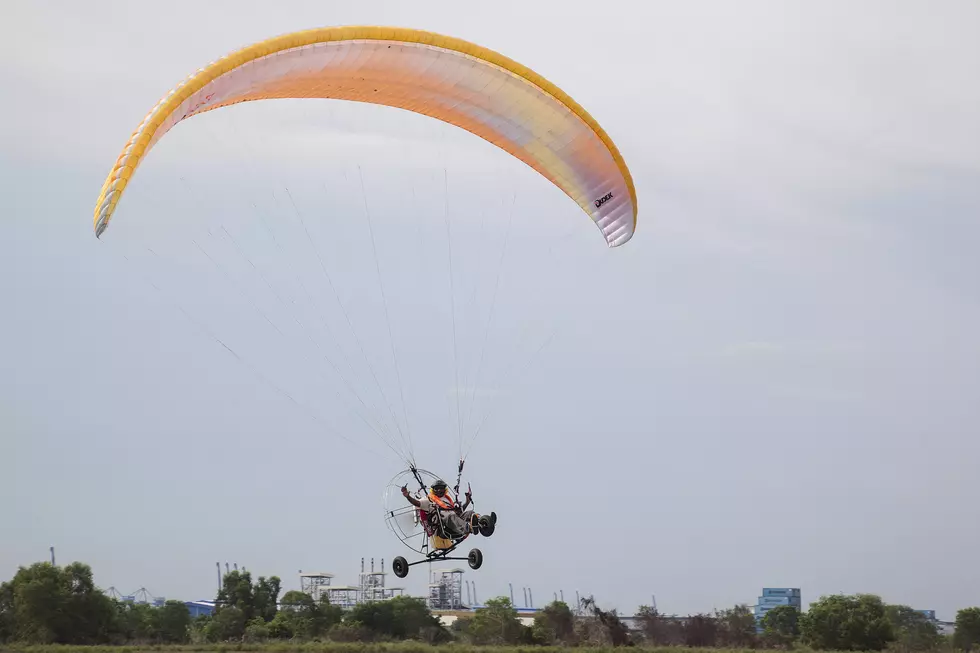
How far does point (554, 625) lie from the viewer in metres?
57.4

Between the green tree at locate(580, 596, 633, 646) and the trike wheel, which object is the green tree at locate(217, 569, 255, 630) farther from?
the trike wheel

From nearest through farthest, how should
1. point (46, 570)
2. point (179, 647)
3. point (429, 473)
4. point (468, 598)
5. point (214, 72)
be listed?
point (214, 72) < point (429, 473) < point (179, 647) < point (46, 570) < point (468, 598)

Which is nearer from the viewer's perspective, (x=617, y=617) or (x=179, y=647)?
(x=179, y=647)

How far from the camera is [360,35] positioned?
25.0 m

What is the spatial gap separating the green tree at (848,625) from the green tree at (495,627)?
492 inches

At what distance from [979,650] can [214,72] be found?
4484 cm

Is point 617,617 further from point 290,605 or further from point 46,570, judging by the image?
point 46,570

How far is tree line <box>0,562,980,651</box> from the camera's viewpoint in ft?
183

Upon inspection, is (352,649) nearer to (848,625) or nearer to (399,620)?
(399,620)

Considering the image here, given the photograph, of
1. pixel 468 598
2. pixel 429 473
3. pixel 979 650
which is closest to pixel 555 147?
pixel 429 473

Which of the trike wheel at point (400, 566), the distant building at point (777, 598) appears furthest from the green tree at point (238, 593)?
the distant building at point (777, 598)

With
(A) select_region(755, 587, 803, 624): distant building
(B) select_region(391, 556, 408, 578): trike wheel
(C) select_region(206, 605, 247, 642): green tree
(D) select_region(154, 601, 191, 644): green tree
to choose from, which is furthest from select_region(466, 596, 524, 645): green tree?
(A) select_region(755, 587, 803, 624): distant building

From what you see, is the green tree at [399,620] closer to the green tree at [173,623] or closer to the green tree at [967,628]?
the green tree at [173,623]

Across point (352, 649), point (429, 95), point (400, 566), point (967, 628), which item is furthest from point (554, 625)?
point (429, 95)
